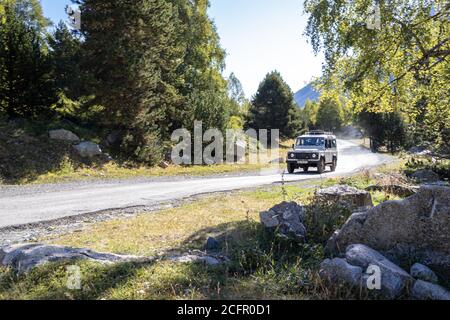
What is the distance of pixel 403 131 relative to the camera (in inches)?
2213

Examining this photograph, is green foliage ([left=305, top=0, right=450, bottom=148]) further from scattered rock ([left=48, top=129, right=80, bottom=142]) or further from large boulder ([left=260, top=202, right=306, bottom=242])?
scattered rock ([left=48, top=129, right=80, bottom=142])

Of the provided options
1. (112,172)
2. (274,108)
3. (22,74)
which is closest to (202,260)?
(112,172)

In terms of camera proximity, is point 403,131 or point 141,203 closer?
point 141,203

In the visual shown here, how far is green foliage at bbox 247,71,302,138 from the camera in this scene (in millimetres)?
54953

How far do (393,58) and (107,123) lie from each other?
1596 centimetres

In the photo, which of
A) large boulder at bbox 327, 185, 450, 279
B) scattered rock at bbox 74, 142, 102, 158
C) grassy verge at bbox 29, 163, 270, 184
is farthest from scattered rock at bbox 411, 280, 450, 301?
scattered rock at bbox 74, 142, 102, 158

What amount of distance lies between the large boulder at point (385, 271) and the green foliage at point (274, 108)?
49.8 metres

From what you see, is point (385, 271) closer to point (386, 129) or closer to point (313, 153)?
point (313, 153)

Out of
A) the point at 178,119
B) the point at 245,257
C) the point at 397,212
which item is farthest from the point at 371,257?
the point at 178,119

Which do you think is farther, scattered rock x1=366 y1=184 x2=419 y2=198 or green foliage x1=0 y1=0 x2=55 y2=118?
green foliage x1=0 y1=0 x2=55 y2=118

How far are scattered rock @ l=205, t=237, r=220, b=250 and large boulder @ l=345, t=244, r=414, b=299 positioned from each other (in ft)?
9.43

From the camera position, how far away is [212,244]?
24.0ft

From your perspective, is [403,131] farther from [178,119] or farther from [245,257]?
[245,257]

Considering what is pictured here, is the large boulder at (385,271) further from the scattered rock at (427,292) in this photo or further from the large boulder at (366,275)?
the scattered rock at (427,292)
